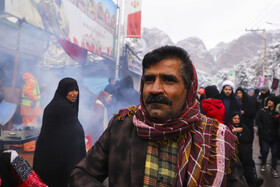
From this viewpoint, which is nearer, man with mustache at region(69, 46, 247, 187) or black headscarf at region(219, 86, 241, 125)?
man with mustache at region(69, 46, 247, 187)

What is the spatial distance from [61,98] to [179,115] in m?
1.88

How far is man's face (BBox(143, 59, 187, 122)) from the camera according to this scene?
104cm

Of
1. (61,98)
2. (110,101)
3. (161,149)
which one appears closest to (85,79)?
(110,101)

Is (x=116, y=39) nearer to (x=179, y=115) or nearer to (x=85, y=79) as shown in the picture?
(x=85, y=79)

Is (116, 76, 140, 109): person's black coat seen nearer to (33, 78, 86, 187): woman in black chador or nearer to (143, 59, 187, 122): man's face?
(33, 78, 86, 187): woman in black chador

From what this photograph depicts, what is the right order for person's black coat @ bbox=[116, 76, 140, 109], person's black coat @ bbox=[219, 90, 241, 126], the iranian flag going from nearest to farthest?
person's black coat @ bbox=[219, 90, 241, 126]
person's black coat @ bbox=[116, 76, 140, 109]
the iranian flag

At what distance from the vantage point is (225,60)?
97438mm

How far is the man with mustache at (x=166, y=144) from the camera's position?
1018 millimetres

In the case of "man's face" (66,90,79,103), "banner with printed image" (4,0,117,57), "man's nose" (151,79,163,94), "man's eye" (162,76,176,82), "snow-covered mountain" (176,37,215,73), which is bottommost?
"man's face" (66,90,79,103)

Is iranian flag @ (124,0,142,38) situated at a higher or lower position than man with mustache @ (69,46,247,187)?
higher

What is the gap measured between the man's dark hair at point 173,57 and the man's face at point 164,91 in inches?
0.8

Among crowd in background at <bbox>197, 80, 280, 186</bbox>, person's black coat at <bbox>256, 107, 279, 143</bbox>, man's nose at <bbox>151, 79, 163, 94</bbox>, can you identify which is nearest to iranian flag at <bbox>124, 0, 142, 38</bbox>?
crowd in background at <bbox>197, 80, 280, 186</bbox>

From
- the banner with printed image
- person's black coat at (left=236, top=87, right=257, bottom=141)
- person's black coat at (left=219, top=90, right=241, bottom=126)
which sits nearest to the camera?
the banner with printed image

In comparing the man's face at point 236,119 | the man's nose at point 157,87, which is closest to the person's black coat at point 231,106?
the man's face at point 236,119
